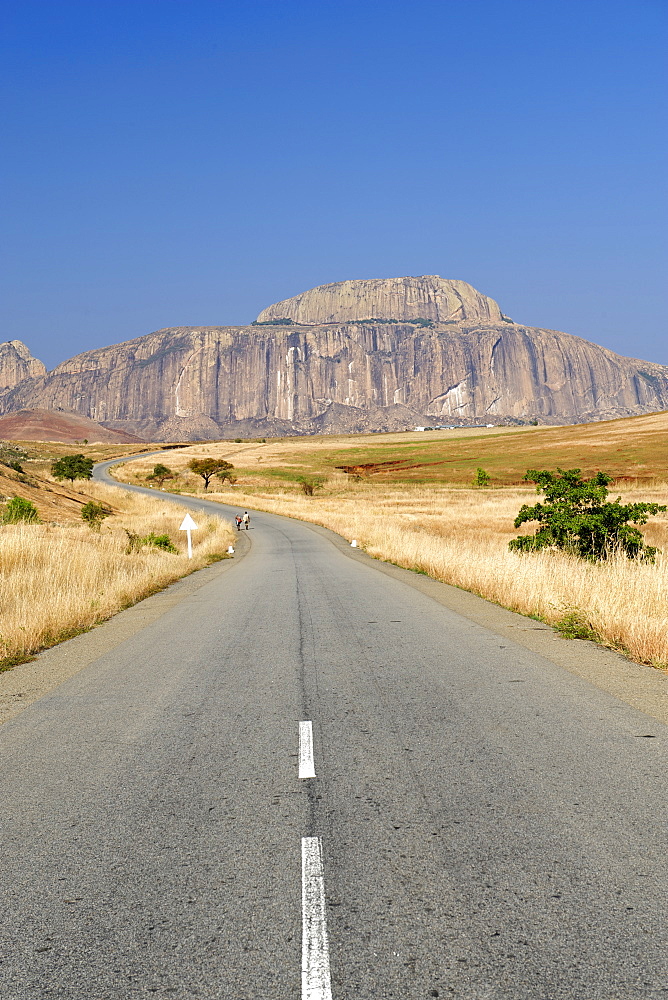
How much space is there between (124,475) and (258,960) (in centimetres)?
11563

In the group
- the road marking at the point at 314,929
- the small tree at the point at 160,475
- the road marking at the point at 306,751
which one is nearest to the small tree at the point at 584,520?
the road marking at the point at 306,751

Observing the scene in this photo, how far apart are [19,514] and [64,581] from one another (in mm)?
13045

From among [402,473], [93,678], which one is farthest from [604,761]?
[402,473]

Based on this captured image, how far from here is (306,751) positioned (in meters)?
5.82

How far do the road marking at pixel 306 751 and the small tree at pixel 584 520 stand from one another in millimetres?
13341

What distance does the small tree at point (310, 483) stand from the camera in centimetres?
8738

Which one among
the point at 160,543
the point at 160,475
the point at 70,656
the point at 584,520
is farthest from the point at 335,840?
the point at 160,475

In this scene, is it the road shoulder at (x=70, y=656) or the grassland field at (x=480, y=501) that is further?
the grassland field at (x=480, y=501)

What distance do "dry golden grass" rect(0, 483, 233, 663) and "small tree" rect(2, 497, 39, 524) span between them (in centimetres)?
103

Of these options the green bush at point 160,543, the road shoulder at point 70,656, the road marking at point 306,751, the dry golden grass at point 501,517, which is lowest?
the road shoulder at point 70,656

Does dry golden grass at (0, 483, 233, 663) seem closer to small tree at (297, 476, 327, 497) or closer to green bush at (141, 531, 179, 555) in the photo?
green bush at (141, 531, 179, 555)

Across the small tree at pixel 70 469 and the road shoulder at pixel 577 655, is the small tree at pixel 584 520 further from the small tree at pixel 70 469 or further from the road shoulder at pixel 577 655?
the small tree at pixel 70 469

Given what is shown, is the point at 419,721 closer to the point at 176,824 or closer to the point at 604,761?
the point at 604,761

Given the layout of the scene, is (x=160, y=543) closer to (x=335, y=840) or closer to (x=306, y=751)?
(x=306, y=751)
